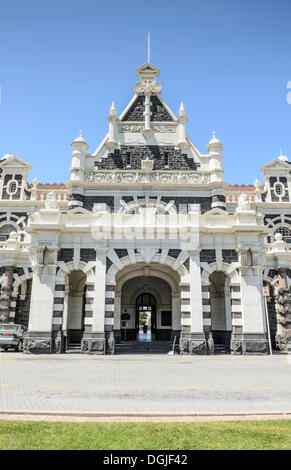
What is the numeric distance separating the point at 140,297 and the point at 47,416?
2328 centimetres

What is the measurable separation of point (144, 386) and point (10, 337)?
1349cm

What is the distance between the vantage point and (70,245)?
796 inches

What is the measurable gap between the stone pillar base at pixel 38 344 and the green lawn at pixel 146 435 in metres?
12.9

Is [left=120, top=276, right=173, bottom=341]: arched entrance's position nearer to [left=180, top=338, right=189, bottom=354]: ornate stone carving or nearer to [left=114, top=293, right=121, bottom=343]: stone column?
[left=114, top=293, right=121, bottom=343]: stone column

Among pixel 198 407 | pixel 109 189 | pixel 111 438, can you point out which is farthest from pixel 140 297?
pixel 111 438

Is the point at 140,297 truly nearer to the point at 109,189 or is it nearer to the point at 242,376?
the point at 109,189

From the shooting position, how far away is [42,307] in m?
19.0

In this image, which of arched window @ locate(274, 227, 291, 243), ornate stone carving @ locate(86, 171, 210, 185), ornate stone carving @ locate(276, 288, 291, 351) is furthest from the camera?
arched window @ locate(274, 227, 291, 243)

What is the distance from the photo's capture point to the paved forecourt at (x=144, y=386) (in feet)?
24.8

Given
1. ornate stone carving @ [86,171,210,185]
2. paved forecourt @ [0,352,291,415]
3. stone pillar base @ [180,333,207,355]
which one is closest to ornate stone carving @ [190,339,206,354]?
stone pillar base @ [180,333,207,355]

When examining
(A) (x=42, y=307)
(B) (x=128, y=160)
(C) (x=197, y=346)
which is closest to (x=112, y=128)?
(B) (x=128, y=160)

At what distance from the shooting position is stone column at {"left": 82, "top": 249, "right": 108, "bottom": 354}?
18.6 metres

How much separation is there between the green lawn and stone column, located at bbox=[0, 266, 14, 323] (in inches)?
812

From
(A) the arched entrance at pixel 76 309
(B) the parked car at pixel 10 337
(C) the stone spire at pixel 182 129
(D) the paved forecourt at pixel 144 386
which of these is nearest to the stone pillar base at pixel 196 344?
(D) the paved forecourt at pixel 144 386
